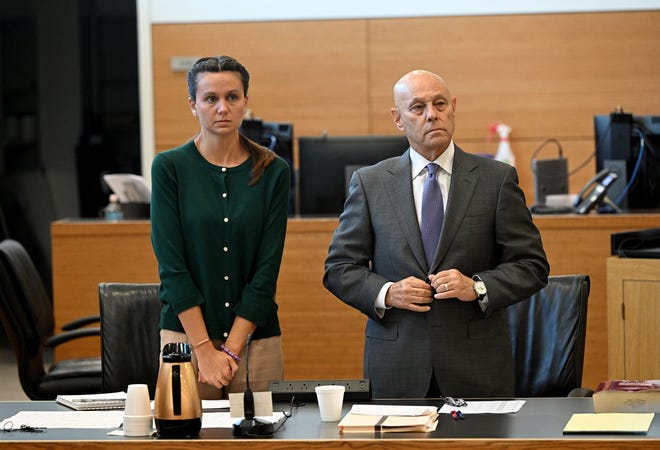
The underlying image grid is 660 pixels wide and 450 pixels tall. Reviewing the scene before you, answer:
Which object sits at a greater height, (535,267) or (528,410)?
(535,267)

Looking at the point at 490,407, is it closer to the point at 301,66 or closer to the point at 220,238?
the point at 220,238

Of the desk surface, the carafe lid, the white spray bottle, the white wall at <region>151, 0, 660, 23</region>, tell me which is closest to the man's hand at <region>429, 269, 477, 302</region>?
the desk surface

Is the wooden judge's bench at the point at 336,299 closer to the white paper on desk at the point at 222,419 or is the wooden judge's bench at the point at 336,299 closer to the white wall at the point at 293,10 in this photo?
the white paper on desk at the point at 222,419

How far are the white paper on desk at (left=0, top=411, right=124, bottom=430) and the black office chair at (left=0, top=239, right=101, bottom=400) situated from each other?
5.16ft

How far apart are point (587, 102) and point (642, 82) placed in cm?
44

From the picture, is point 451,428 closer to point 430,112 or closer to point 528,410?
point 528,410

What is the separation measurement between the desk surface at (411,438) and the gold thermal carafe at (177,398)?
0.04m

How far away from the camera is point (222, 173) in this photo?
306 centimetres

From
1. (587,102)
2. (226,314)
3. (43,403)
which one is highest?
(587,102)

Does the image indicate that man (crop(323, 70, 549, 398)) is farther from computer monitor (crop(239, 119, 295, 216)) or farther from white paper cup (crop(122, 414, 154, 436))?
computer monitor (crop(239, 119, 295, 216))

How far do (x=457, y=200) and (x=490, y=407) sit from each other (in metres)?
0.71

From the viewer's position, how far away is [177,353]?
2461 mm

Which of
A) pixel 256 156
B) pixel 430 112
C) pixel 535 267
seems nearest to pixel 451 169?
pixel 430 112

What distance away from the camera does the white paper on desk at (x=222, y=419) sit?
2520 millimetres
